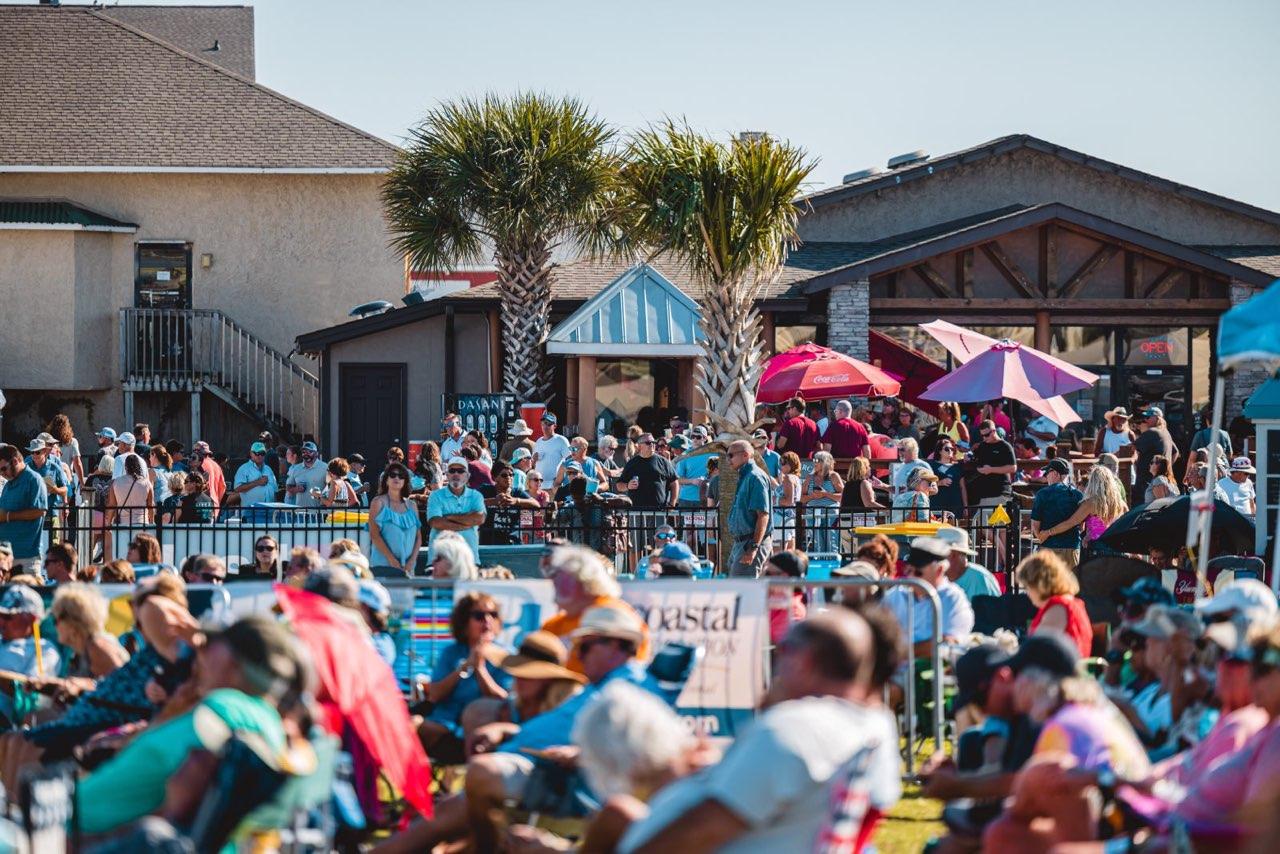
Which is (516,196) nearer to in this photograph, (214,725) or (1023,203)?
(1023,203)

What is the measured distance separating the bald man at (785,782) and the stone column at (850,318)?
71.6 ft

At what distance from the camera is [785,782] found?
4422mm

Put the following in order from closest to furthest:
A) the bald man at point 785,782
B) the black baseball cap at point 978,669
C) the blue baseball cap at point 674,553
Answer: the bald man at point 785,782 → the black baseball cap at point 978,669 → the blue baseball cap at point 674,553

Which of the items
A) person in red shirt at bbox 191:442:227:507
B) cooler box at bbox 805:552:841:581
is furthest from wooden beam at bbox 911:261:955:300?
cooler box at bbox 805:552:841:581

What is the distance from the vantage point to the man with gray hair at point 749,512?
13.8 m

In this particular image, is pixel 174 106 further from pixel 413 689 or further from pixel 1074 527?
pixel 413 689

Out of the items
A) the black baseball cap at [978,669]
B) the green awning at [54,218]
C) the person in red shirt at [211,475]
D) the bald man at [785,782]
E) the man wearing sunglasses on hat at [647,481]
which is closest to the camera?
the bald man at [785,782]

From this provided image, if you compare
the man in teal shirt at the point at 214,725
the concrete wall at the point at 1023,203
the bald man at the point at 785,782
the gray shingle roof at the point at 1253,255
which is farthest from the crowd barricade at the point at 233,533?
the gray shingle roof at the point at 1253,255

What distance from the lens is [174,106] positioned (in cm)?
3189

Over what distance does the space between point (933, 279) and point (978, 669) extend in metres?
20.6

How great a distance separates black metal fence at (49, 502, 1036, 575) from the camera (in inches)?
607

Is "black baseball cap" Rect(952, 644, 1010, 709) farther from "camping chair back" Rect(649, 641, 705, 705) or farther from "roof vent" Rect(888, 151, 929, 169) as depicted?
"roof vent" Rect(888, 151, 929, 169)

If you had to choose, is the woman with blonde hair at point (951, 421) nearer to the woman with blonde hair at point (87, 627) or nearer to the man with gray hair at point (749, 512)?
the man with gray hair at point (749, 512)

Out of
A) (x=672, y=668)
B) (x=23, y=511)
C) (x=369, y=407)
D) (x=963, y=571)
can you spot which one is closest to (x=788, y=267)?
(x=369, y=407)
